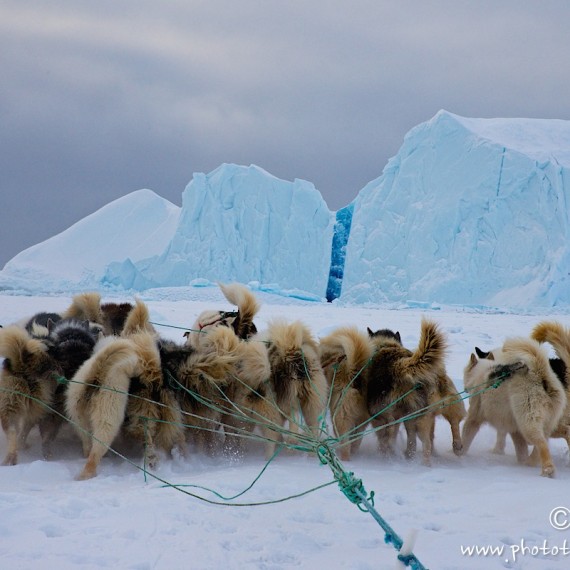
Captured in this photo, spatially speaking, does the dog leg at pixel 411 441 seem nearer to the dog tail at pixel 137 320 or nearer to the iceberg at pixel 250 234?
the dog tail at pixel 137 320

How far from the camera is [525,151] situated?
2461cm

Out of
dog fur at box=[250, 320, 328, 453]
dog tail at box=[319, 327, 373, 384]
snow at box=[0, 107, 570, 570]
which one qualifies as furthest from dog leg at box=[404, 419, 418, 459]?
dog fur at box=[250, 320, 328, 453]

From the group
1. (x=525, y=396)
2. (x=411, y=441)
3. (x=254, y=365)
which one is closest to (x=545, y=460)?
(x=525, y=396)

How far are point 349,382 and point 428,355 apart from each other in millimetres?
620

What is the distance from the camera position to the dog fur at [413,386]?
4629 millimetres

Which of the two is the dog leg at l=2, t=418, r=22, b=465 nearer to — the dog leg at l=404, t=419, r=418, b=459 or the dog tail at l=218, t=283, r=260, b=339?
the dog tail at l=218, t=283, r=260, b=339

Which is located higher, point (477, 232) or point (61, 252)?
point (477, 232)

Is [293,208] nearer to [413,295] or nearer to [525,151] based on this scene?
[413,295]

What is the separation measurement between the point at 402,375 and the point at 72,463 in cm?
243

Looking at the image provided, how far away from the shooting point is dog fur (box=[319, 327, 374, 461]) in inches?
190

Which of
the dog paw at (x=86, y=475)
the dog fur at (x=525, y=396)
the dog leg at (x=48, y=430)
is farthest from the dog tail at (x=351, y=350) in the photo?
the dog leg at (x=48, y=430)

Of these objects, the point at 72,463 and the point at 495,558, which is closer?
the point at 495,558

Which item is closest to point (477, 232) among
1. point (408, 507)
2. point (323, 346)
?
point (323, 346)

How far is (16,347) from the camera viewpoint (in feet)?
14.5
